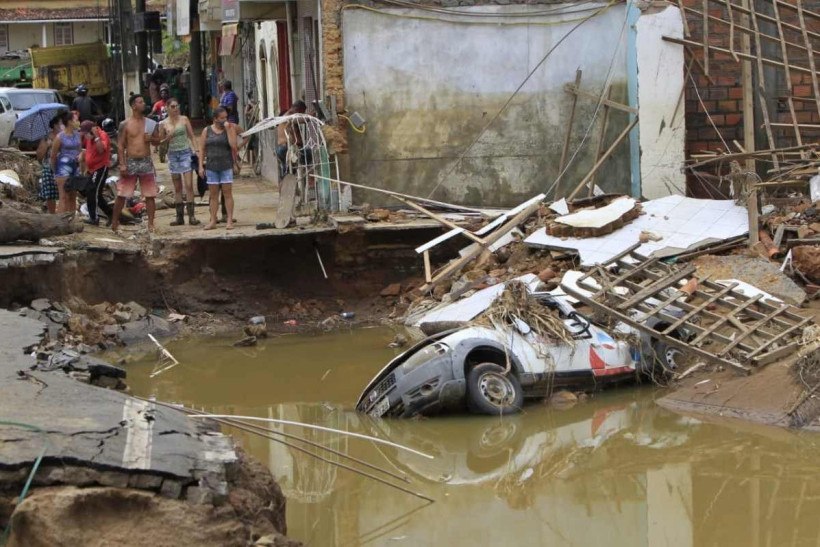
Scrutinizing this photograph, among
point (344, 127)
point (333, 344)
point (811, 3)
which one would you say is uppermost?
point (811, 3)

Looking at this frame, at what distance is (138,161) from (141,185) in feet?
1.19

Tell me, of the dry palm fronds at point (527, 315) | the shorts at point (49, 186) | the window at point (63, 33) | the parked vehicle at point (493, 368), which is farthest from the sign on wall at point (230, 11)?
the window at point (63, 33)

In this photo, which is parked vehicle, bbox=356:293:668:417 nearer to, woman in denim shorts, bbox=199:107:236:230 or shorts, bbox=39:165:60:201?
woman in denim shorts, bbox=199:107:236:230

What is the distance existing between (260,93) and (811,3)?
1257cm

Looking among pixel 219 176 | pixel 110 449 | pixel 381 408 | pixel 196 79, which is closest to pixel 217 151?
pixel 219 176

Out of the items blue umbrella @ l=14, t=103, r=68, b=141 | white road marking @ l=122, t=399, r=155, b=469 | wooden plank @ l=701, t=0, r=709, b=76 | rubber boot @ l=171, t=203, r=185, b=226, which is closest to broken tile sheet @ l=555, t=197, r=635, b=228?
wooden plank @ l=701, t=0, r=709, b=76

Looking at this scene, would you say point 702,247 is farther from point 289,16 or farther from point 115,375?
point 289,16

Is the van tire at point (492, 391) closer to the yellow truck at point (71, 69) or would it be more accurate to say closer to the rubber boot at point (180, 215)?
the rubber boot at point (180, 215)

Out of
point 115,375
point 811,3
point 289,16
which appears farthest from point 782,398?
point 289,16

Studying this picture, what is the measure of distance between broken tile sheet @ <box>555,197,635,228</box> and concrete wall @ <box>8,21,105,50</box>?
4272 centimetres

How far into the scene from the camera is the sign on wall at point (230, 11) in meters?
20.5

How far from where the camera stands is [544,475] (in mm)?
9023

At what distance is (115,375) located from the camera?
9.40 meters

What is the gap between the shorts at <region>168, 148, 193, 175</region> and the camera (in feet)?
55.3
